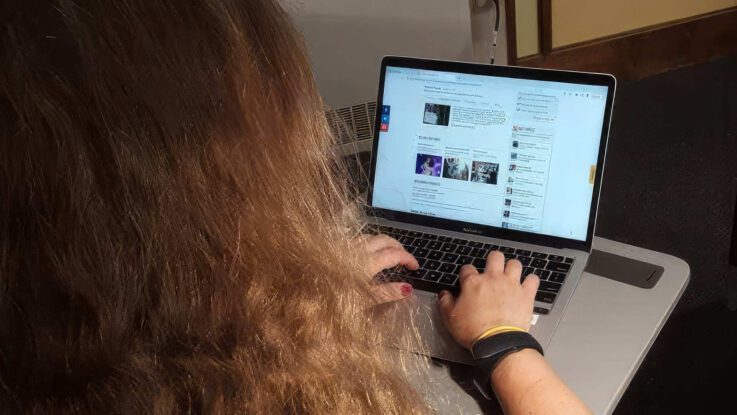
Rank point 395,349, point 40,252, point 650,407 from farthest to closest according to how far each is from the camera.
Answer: point 650,407 < point 395,349 < point 40,252

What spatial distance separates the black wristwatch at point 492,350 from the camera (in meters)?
0.68

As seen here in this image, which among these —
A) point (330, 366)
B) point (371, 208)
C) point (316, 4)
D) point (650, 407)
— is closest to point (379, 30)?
point (316, 4)

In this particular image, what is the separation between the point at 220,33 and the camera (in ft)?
1.39

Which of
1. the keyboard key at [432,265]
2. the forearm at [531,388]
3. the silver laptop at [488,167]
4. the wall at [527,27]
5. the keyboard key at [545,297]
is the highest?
the wall at [527,27]

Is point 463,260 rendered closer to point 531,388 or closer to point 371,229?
point 371,229

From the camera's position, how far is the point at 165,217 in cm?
43

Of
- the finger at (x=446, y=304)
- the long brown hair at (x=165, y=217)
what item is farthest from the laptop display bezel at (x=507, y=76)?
the long brown hair at (x=165, y=217)

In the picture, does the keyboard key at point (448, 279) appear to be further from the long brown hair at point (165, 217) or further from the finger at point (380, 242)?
the long brown hair at point (165, 217)

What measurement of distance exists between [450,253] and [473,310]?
0.14m

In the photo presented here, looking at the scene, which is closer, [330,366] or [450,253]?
[330,366]

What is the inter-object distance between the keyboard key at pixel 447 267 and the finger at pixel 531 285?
0.10 m

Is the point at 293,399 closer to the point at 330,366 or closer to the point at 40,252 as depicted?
the point at 330,366

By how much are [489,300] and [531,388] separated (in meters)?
0.14

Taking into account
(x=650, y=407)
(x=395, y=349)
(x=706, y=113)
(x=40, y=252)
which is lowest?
(x=650, y=407)
